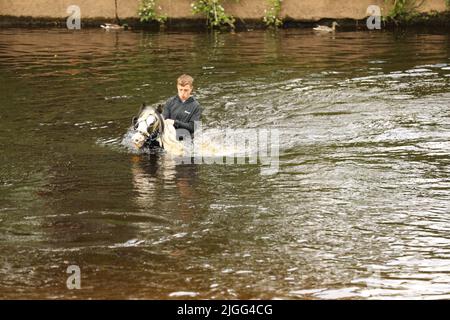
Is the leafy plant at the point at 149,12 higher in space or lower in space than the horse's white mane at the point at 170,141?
higher

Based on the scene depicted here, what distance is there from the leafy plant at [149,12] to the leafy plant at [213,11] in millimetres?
1062

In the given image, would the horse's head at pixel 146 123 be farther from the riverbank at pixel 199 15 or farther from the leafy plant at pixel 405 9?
the leafy plant at pixel 405 9

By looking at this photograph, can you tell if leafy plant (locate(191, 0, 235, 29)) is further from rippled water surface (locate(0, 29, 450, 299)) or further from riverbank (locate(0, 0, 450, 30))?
rippled water surface (locate(0, 29, 450, 299))

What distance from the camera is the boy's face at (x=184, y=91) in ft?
39.8

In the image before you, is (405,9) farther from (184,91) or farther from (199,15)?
(184,91)

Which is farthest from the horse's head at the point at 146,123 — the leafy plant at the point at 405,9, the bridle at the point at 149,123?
the leafy plant at the point at 405,9

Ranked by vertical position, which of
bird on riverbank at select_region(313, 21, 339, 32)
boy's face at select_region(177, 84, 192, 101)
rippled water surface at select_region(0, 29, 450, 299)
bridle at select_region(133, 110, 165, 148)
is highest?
bird on riverbank at select_region(313, 21, 339, 32)

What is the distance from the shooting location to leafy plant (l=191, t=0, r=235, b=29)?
24.7m

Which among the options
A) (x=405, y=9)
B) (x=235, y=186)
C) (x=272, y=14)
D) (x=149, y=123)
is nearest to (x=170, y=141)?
(x=149, y=123)

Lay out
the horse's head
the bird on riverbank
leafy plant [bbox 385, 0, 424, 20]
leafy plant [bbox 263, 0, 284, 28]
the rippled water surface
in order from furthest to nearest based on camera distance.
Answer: leafy plant [bbox 385, 0, 424, 20] < leafy plant [bbox 263, 0, 284, 28] < the bird on riverbank < the horse's head < the rippled water surface

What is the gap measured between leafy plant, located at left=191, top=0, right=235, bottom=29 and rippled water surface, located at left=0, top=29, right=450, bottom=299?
4.94 meters

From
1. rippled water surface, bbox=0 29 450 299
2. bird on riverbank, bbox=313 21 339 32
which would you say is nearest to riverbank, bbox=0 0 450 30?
bird on riverbank, bbox=313 21 339 32

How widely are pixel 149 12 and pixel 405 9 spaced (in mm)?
7868

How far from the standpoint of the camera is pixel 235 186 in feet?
34.2
